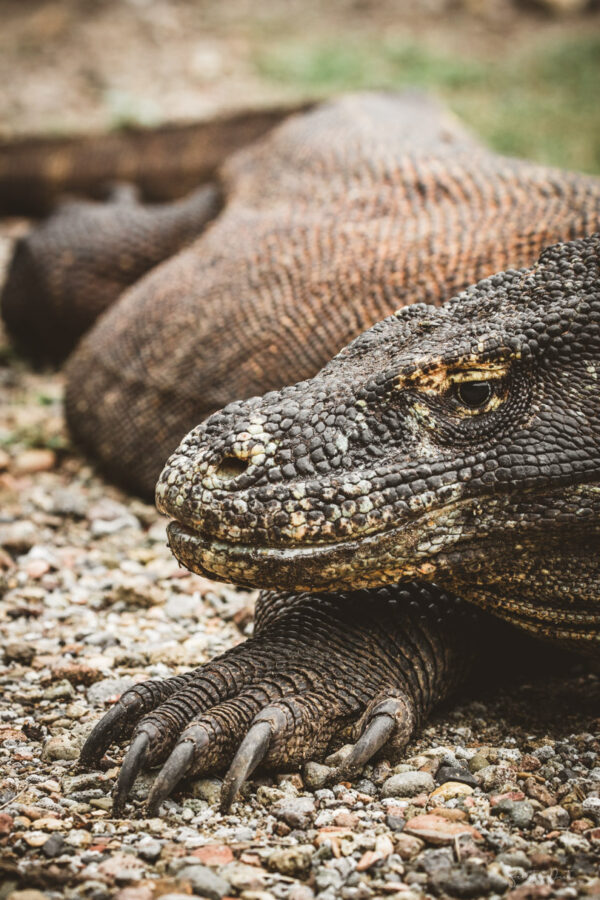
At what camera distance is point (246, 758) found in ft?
8.25

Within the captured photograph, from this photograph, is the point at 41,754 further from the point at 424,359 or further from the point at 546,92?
the point at 546,92

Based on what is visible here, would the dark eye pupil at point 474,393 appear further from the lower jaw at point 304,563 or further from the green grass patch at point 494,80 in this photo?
the green grass patch at point 494,80

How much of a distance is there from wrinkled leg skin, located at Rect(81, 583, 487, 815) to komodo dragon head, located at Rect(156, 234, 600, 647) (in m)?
0.33

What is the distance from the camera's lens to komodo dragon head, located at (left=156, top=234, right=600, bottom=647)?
8.37ft

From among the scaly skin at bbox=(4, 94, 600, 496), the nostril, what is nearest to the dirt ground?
the scaly skin at bbox=(4, 94, 600, 496)

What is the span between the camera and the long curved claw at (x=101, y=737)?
2658 millimetres

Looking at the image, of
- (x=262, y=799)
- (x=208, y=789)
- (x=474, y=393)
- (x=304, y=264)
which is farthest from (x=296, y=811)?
(x=304, y=264)

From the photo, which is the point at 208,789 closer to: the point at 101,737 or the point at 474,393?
the point at 101,737

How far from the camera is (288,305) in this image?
14.6 feet

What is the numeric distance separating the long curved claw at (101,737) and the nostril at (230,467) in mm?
739

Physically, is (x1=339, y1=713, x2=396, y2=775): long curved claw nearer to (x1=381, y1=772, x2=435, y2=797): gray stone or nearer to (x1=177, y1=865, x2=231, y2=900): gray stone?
(x1=381, y1=772, x2=435, y2=797): gray stone

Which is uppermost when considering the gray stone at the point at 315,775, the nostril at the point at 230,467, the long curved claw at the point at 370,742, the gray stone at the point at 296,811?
the nostril at the point at 230,467

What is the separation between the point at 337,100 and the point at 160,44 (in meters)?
8.91

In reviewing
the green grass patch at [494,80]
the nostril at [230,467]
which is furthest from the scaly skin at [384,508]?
the green grass patch at [494,80]
